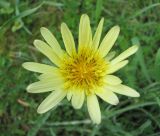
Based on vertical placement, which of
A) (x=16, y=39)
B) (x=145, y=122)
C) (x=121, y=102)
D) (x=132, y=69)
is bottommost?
(x=145, y=122)

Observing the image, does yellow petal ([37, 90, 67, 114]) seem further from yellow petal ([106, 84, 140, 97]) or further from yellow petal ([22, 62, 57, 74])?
yellow petal ([106, 84, 140, 97])

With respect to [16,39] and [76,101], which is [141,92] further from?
[16,39]

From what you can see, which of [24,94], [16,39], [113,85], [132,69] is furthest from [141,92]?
[16,39]

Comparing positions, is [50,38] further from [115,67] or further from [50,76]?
[115,67]

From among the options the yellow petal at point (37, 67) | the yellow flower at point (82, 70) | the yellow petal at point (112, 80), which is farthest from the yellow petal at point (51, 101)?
the yellow petal at point (112, 80)

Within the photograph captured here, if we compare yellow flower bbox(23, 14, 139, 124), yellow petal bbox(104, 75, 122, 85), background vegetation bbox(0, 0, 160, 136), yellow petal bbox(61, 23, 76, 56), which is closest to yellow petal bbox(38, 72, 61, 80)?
yellow flower bbox(23, 14, 139, 124)

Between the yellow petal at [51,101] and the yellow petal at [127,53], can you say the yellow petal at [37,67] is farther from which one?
the yellow petal at [127,53]
